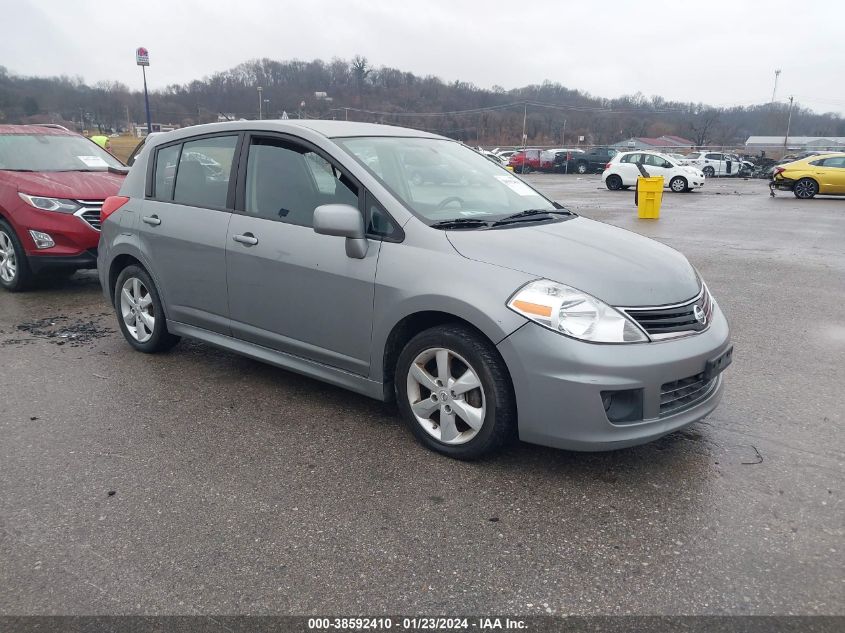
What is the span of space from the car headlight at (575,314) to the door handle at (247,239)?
1.83 m

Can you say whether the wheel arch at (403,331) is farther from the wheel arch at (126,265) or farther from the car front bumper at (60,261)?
the car front bumper at (60,261)

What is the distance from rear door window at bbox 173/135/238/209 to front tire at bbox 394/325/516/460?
188 cm

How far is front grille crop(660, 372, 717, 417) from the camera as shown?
3248 millimetres

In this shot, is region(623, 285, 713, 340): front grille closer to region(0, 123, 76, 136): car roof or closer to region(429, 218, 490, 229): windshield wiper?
region(429, 218, 490, 229): windshield wiper

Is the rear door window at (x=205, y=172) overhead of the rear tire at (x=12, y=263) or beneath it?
overhead

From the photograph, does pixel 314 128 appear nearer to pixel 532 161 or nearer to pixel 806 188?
pixel 806 188

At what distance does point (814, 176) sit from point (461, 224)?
2310 cm

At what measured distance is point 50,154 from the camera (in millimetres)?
8469

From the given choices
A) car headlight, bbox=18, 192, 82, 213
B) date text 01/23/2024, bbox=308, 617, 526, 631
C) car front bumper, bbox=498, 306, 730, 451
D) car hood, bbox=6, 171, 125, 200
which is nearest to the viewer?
date text 01/23/2024, bbox=308, 617, 526, 631

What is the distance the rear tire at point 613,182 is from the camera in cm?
2715

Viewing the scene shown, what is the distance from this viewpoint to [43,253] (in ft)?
24.1

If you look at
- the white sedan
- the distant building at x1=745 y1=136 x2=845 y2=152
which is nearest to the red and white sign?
the white sedan

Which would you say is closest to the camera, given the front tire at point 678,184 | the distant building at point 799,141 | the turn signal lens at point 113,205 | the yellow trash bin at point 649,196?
the turn signal lens at point 113,205

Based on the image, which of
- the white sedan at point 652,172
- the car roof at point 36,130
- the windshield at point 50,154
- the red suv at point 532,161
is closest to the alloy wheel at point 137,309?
the windshield at point 50,154
